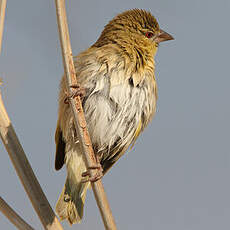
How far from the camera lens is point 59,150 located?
12.4ft

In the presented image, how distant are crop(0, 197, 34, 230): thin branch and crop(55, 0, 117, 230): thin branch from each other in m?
0.40

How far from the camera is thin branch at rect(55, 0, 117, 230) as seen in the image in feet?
6.93

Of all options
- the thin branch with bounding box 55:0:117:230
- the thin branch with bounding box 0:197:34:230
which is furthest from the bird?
the thin branch with bounding box 0:197:34:230

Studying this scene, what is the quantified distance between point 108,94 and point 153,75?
1.67 feet

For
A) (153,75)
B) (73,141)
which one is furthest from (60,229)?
(153,75)

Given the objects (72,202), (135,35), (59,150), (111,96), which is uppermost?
(135,35)

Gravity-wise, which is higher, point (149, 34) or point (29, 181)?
point (149, 34)

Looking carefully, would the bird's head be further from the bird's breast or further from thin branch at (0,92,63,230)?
thin branch at (0,92,63,230)

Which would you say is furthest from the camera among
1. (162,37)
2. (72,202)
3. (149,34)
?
(162,37)

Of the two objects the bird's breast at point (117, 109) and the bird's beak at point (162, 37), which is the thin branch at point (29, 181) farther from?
the bird's beak at point (162, 37)

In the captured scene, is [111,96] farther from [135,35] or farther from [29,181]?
[29,181]

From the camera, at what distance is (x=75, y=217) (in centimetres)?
358

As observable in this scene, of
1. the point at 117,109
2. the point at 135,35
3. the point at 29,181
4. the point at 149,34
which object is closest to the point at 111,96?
the point at 117,109

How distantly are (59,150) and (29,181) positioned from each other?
5.21ft
